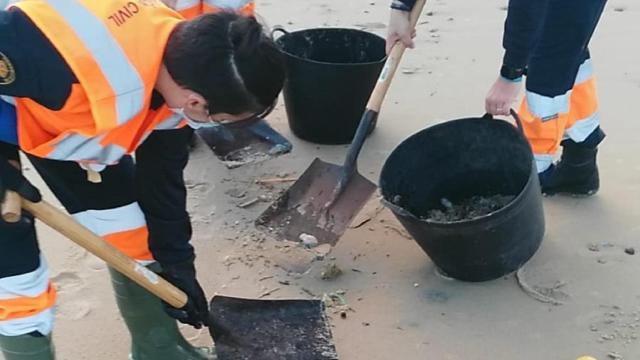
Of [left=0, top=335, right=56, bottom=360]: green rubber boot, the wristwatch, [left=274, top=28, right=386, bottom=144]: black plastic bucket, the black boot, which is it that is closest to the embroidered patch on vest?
[left=0, top=335, right=56, bottom=360]: green rubber boot

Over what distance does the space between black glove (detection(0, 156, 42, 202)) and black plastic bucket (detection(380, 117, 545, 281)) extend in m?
1.17

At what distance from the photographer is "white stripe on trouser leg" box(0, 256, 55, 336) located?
211 centimetres

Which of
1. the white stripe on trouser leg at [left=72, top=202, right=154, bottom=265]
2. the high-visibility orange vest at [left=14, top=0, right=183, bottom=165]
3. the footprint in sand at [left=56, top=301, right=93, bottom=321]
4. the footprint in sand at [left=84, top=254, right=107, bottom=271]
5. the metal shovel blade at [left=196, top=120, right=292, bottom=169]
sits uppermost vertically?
the high-visibility orange vest at [left=14, top=0, right=183, bottom=165]

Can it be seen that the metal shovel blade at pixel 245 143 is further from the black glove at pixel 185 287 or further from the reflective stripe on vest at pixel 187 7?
the black glove at pixel 185 287

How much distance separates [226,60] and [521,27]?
118 centimetres

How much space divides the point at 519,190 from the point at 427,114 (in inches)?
46.9

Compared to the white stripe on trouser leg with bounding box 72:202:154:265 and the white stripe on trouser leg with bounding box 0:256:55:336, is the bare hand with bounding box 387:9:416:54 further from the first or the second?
the white stripe on trouser leg with bounding box 0:256:55:336

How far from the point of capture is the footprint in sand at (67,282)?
3119 millimetres

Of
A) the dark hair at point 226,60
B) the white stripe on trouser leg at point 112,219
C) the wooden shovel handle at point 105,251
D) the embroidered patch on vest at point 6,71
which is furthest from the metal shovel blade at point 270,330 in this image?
the embroidered patch on vest at point 6,71

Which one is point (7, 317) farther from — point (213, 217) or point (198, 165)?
point (198, 165)

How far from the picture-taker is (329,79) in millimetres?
3828

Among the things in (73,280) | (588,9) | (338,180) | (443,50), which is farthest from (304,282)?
(443,50)

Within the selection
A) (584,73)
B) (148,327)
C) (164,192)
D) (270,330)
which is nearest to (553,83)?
(584,73)

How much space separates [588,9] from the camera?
10.2 feet
